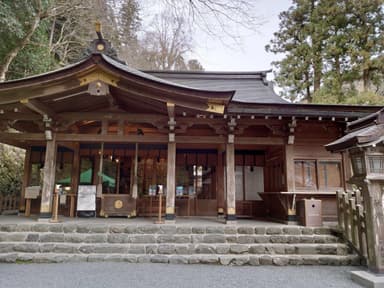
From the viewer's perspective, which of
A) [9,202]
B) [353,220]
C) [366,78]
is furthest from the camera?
[366,78]

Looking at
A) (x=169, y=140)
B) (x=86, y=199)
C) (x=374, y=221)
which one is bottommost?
(x=374, y=221)

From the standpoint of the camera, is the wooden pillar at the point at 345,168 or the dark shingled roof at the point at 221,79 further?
the dark shingled roof at the point at 221,79

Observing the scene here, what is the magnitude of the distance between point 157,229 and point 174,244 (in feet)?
1.64

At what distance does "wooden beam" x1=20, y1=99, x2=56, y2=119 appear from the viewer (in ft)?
17.0

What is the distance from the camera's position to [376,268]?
11.5ft

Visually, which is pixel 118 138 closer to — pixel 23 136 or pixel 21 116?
pixel 23 136

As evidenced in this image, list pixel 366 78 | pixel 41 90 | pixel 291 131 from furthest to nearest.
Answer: pixel 366 78, pixel 291 131, pixel 41 90

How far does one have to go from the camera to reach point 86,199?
249 inches

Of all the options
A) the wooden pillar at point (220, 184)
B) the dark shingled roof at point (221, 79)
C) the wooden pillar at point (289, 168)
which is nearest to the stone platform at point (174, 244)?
the wooden pillar at point (289, 168)

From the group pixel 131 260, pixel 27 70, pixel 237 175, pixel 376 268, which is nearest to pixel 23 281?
pixel 131 260

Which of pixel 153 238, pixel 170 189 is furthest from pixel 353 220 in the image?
pixel 153 238

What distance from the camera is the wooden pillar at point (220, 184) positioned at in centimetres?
736

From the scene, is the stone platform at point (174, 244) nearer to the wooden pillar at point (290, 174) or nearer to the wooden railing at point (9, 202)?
the wooden pillar at point (290, 174)

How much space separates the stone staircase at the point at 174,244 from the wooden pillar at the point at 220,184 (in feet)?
7.74
